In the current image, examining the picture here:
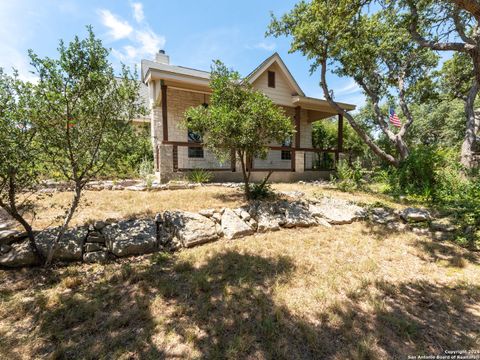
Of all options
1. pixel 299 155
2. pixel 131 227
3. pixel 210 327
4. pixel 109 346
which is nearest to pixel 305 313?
pixel 210 327

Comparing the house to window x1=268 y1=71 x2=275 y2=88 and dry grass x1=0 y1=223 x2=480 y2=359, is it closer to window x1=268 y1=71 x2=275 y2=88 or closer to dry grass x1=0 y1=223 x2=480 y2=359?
window x1=268 y1=71 x2=275 y2=88

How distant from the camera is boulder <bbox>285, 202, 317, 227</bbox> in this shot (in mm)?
5088

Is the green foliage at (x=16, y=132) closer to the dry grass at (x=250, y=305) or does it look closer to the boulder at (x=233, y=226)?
the dry grass at (x=250, y=305)

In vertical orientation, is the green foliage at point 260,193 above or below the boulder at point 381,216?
above

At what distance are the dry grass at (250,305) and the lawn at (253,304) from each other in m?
0.01

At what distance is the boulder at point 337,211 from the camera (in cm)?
535

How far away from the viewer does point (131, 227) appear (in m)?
4.21

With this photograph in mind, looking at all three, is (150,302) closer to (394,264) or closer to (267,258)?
(267,258)

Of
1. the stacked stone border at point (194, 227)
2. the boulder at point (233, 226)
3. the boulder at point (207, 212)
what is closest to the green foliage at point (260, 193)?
the stacked stone border at point (194, 227)

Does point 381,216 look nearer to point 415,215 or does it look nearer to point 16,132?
point 415,215

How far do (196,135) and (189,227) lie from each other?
6901mm

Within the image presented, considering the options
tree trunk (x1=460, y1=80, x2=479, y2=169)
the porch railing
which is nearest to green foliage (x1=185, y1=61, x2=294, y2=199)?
the porch railing

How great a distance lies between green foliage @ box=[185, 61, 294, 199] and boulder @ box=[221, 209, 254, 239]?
54.7 inches

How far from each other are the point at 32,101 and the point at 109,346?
321cm
